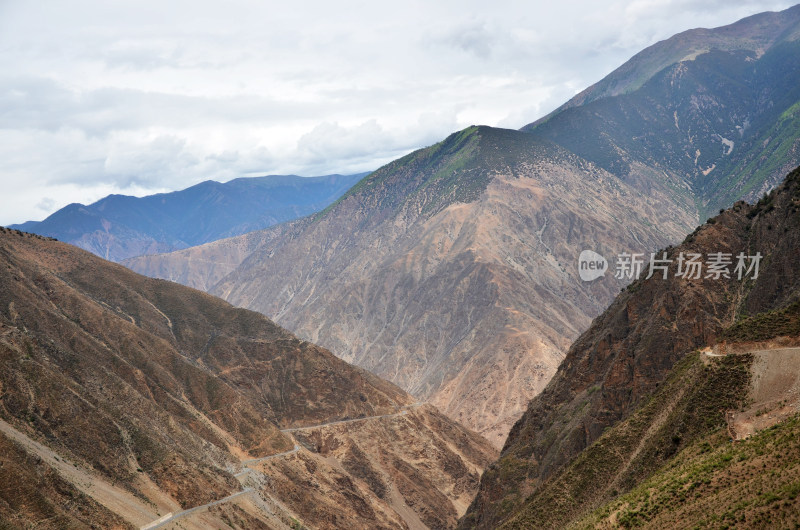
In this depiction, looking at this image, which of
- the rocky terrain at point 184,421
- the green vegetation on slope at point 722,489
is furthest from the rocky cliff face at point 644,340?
the rocky terrain at point 184,421

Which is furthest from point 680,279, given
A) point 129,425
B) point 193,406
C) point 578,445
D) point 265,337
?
point 265,337

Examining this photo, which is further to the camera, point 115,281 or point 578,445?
point 115,281

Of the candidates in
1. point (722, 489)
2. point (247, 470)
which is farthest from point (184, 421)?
point (722, 489)

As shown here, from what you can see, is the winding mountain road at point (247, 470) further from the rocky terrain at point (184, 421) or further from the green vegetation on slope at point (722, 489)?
the green vegetation on slope at point (722, 489)

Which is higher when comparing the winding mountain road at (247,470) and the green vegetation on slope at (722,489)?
the green vegetation on slope at (722,489)

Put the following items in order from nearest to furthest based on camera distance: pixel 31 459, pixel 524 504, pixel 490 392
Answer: pixel 31 459
pixel 524 504
pixel 490 392

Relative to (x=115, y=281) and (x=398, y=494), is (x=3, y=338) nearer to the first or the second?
(x=115, y=281)

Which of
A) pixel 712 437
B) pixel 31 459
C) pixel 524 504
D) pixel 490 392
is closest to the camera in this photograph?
pixel 712 437
